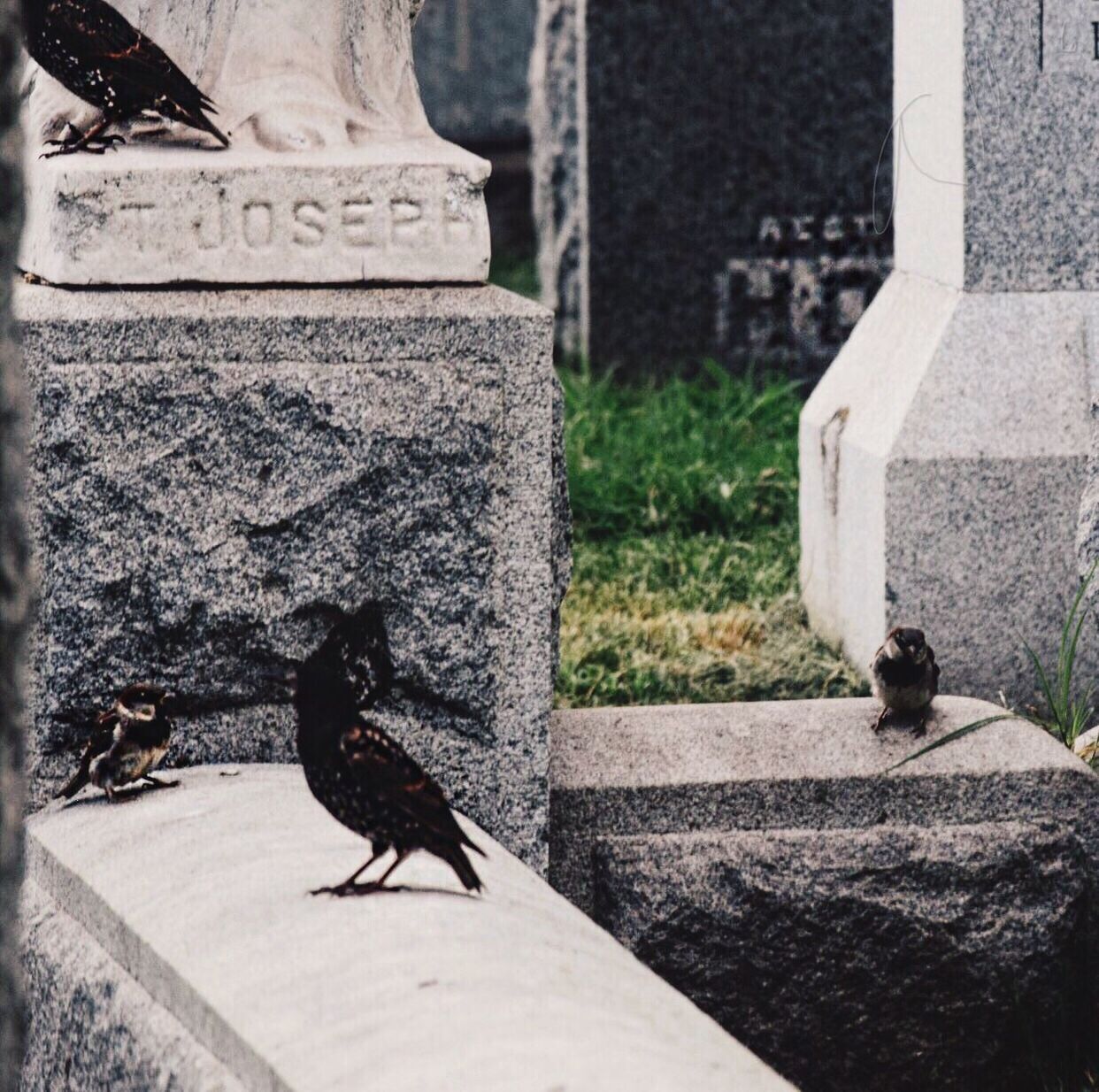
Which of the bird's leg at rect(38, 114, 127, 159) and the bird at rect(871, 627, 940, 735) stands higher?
the bird's leg at rect(38, 114, 127, 159)

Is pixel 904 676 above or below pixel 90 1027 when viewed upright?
above

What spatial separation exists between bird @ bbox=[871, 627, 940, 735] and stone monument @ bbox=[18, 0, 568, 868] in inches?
26.3

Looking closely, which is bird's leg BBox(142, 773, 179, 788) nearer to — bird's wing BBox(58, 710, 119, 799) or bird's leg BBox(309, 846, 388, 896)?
bird's wing BBox(58, 710, 119, 799)

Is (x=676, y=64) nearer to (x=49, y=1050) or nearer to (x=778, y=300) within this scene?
(x=778, y=300)

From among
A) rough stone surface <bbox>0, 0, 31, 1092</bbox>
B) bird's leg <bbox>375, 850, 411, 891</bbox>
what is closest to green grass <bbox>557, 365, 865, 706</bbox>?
bird's leg <bbox>375, 850, 411, 891</bbox>

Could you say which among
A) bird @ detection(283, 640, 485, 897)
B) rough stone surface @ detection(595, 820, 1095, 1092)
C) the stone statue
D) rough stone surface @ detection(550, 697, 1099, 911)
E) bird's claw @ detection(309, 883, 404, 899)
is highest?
the stone statue

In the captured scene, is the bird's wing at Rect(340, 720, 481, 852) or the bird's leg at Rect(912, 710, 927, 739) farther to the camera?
the bird's leg at Rect(912, 710, 927, 739)

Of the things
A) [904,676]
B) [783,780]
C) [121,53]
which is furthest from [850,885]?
[121,53]

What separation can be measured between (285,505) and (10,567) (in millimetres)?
1929

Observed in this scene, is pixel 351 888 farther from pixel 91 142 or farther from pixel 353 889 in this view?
pixel 91 142

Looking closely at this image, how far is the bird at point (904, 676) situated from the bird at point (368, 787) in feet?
3.98

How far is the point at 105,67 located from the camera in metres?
3.21

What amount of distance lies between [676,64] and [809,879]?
5137 millimetres

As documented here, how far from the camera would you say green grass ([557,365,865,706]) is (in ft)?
15.5
